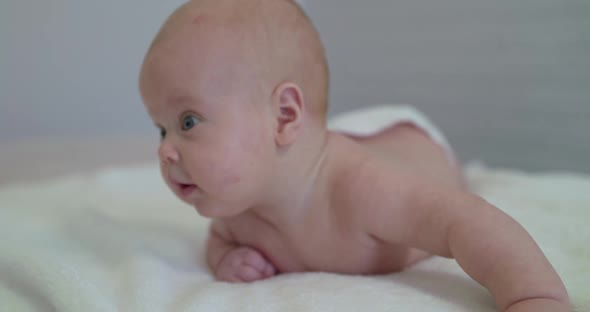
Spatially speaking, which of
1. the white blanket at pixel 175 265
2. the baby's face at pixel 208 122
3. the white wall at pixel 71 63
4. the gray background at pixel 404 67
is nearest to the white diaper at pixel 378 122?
the white blanket at pixel 175 265

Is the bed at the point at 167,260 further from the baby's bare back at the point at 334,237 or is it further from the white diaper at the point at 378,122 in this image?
the white diaper at the point at 378,122

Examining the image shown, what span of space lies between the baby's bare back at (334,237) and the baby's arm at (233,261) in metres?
0.01

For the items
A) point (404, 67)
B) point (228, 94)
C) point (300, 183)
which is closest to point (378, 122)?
point (300, 183)

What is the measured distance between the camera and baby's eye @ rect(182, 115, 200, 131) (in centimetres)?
62

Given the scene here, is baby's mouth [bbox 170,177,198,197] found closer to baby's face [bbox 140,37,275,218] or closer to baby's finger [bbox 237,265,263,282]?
baby's face [bbox 140,37,275,218]

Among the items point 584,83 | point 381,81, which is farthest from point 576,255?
point 381,81

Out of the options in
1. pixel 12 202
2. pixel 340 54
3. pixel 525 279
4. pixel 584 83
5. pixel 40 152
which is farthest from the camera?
pixel 340 54

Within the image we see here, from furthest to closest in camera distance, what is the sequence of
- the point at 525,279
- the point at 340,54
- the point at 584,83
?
the point at 340,54, the point at 584,83, the point at 525,279

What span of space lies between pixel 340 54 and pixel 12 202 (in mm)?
1534

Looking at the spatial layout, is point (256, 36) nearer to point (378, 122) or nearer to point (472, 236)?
point (472, 236)

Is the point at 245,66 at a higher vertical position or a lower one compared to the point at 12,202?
higher

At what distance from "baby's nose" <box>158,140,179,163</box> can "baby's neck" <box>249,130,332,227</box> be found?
0.13 meters

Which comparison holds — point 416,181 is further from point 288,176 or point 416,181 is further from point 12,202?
point 12,202

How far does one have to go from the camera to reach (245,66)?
0.62 m
